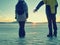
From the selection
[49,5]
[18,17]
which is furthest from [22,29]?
[49,5]

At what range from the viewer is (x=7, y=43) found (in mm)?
11664

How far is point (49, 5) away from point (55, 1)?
1.04 feet

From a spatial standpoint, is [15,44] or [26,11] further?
[26,11]

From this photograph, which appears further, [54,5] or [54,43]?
[54,5]

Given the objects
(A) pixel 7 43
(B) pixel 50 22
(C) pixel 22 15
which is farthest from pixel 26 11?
(A) pixel 7 43

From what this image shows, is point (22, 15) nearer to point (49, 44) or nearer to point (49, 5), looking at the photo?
point (49, 5)

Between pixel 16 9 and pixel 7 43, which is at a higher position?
pixel 16 9

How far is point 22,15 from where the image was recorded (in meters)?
14.1

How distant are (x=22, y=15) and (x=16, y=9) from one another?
37 centimetres

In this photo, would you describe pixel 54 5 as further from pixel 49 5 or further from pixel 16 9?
pixel 16 9

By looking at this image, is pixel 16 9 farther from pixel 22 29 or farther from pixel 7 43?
pixel 7 43

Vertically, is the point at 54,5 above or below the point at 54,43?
above

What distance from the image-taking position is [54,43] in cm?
1163

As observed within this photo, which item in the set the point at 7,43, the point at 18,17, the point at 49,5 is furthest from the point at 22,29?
the point at 7,43
